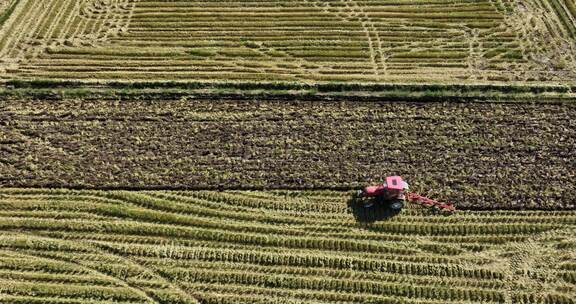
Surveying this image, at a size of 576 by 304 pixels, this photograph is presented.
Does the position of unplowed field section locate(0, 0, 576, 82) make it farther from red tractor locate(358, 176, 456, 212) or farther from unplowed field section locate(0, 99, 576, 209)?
red tractor locate(358, 176, 456, 212)

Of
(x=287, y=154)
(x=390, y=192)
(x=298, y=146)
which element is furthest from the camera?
(x=298, y=146)

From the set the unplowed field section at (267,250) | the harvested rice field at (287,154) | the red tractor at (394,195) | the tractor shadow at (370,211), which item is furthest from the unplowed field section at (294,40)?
the unplowed field section at (267,250)

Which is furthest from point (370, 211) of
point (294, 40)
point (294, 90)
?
point (294, 40)

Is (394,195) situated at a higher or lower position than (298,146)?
lower

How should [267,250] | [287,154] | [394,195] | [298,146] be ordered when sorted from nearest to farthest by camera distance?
[267,250] < [394,195] < [287,154] < [298,146]

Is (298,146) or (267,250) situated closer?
(267,250)

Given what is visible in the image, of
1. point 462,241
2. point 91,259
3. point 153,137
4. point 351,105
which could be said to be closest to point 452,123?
point 351,105

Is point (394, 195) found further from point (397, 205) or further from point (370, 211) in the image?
point (370, 211)

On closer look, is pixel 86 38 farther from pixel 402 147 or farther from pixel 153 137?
pixel 402 147
